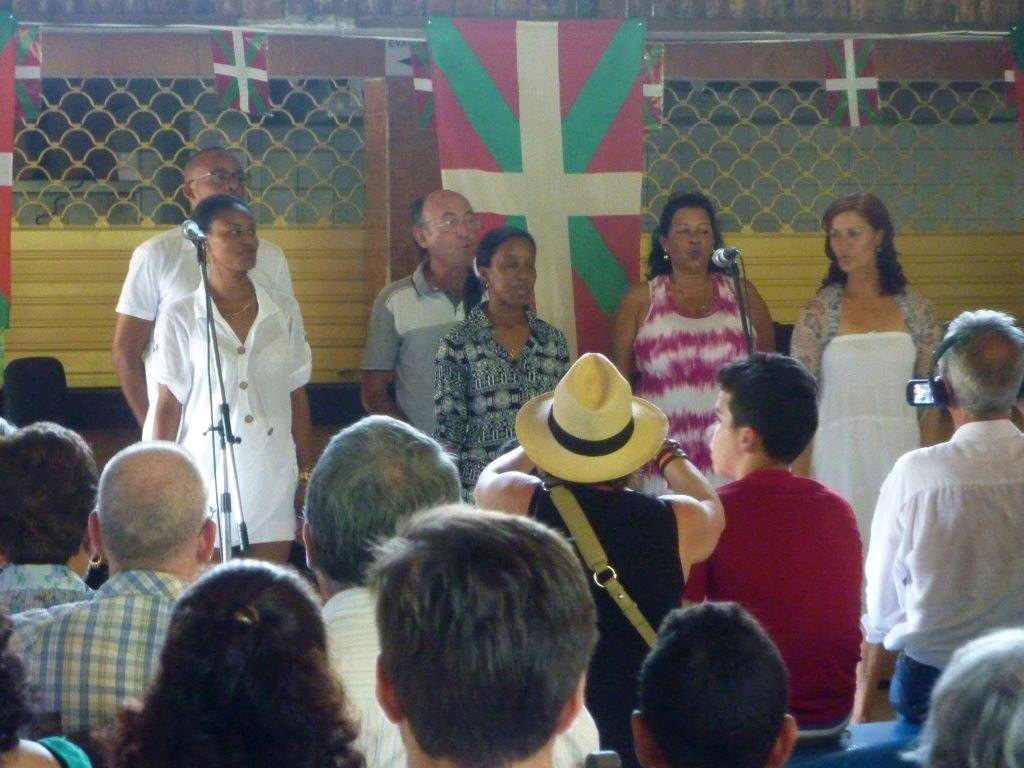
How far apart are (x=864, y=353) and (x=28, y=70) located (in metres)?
2.92

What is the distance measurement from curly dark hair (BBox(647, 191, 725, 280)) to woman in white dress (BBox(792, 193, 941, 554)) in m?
0.40

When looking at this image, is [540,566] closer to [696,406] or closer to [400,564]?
[400,564]

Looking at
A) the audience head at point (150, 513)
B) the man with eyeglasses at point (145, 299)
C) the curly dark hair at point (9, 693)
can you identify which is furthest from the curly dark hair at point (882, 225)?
A: the curly dark hair at point (9, 693)

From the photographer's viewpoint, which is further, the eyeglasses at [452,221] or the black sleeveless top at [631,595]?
the eyeglasses at [452,221]

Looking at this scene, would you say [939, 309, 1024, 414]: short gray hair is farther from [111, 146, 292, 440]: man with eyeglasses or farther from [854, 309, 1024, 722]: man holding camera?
[111, 146, 292, 440]: man with eyeglasses

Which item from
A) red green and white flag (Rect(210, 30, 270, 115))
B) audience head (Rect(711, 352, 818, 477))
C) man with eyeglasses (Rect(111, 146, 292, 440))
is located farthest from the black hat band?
red green and white flag (Rect(210, 30, 270, 115))

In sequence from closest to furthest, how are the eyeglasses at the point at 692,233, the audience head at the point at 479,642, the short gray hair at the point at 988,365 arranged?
the audience head at the point at 479,642
the short gray hair at the point at 988,365
the eyeglasses at the point at 692,233

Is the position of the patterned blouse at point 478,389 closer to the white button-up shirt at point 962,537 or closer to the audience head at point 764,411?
the audience head at point 764,411

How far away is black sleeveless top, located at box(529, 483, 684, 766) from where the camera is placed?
2484 millimetres

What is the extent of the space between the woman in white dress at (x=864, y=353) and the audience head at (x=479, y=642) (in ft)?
10.8

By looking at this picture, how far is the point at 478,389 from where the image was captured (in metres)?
4.17

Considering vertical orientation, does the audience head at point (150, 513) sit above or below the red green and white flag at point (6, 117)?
below

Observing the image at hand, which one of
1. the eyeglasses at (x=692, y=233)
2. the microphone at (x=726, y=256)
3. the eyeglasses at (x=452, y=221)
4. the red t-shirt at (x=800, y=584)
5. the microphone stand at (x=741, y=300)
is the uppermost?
the eyeglasses at (x=452, y=221)

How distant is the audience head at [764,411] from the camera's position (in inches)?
115
